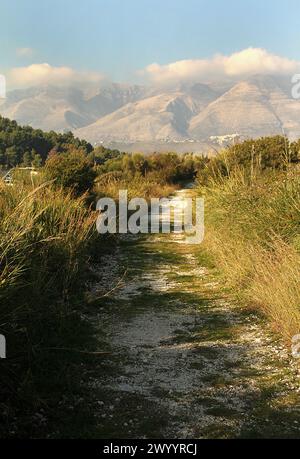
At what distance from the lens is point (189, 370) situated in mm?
4789

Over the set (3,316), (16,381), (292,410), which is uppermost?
(3,316)

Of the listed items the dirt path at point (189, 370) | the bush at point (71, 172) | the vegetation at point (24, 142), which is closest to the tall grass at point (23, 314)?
the dirt path at point (189, 370)

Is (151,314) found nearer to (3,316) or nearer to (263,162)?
(3,316)

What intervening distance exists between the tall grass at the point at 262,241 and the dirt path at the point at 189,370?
0.35m

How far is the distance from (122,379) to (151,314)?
7.15 feet

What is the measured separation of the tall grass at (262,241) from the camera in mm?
5556

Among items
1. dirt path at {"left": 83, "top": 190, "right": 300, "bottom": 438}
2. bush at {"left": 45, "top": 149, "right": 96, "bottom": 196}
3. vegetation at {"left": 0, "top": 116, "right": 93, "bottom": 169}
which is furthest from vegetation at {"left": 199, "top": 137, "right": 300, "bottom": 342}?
vegetation at {"left": 0, "top": 116, "right": 93, "bottom": 169}

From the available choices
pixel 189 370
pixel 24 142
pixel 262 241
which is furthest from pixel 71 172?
pixel 24 142

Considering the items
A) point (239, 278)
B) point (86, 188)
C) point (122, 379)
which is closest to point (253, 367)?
point (122, 379)

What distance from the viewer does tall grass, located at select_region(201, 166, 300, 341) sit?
5.56 meters

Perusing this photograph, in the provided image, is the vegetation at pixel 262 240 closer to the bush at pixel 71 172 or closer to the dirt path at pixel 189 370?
the dirt path at pixel 189 370

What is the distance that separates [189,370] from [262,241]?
3368 mm

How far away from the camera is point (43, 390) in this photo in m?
4.00

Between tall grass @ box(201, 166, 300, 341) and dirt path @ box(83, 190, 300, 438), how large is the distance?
13.6 inches
